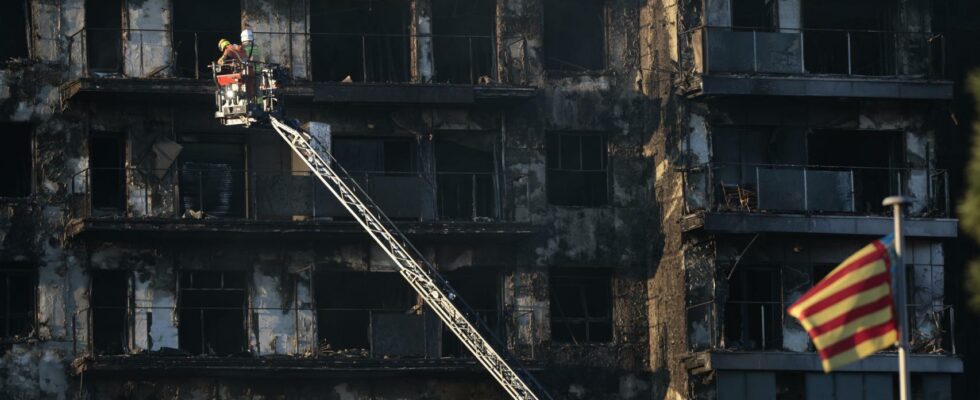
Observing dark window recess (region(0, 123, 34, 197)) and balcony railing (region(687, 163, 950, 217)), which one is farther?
balcony railing (region(687, 163, 950, 217))

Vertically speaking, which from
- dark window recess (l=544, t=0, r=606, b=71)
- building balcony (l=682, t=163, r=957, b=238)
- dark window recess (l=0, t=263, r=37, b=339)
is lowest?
dark window recess (l=0, t=263, r=37, b=339)

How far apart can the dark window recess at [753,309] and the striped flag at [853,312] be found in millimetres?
16469

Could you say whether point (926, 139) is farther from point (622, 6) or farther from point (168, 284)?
point (168, 284)

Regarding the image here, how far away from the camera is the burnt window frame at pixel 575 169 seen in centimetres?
6159

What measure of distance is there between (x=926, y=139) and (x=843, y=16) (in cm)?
384

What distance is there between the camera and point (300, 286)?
197 feet

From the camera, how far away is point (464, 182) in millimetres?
61531

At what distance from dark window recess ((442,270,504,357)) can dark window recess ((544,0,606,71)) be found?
5614 millimetres

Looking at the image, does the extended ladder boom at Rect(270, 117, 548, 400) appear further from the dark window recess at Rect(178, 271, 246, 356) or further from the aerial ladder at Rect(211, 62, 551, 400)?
the dark window recess at Rect(178, 271, 246, 356)

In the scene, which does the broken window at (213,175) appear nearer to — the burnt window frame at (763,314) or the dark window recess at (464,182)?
the dark window recess at (464,182)

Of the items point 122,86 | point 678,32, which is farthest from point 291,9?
point 678,32

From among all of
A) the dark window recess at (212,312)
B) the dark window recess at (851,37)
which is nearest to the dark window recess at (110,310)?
the dark window recess at (212,312)

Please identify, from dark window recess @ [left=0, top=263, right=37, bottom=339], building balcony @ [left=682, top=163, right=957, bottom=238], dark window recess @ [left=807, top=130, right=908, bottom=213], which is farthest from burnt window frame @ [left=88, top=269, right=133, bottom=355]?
dark window recess @ [left=807, top=130, right=908, bottom=213]

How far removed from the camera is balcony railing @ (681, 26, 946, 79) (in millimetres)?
60594
